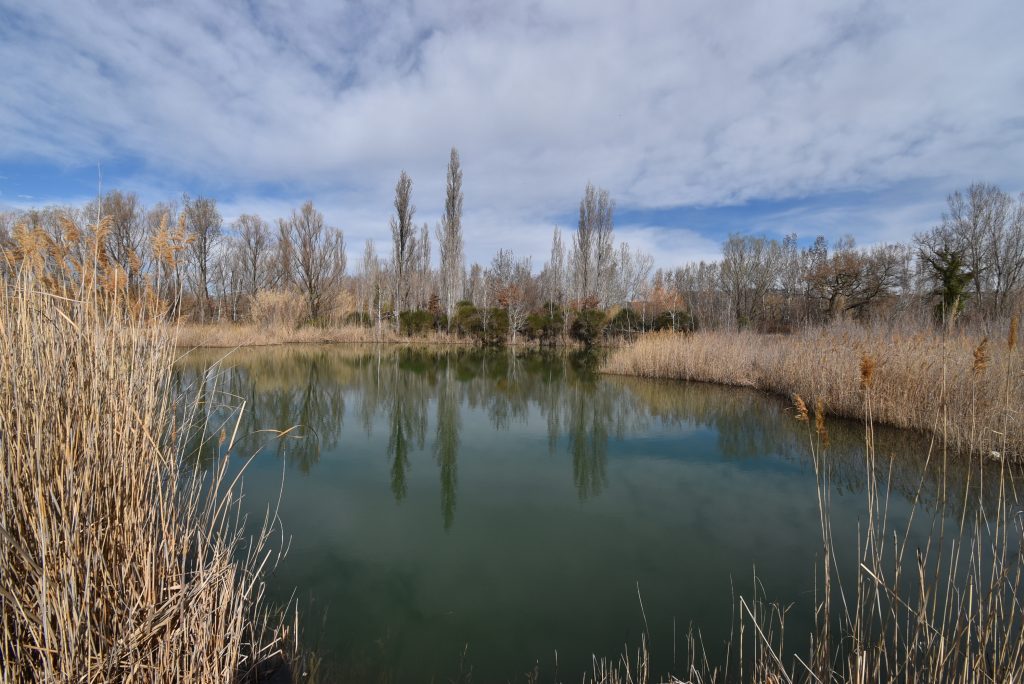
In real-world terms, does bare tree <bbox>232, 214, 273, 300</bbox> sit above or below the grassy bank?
above

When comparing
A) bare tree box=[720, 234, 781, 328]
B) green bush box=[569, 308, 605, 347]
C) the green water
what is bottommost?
the green water

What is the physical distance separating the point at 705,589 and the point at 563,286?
2589 cm

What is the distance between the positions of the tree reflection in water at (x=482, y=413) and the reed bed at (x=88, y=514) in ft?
2.19

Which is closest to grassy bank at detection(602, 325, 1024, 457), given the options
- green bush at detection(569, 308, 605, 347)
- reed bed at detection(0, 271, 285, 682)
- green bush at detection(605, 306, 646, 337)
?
reed bed at detection(0, 271, 285, 682)

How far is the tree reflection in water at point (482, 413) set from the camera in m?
5.23

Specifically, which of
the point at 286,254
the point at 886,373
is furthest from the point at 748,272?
the point at 286,254

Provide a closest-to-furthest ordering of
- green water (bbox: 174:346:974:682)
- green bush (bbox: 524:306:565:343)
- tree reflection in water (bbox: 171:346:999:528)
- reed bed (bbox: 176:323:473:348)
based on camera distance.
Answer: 1. green water (bbox: 174:346:974:682)
2. tree reflection in water (bbox: 171:346:999:528)
3. reed bed (bbox: 176:323:473:348)
4. green bush (bbox: 524:306:565:343)

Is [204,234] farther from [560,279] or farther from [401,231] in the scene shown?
[560,279]

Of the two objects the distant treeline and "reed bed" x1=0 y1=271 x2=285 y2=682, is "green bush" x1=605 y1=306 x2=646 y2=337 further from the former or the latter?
"reed bed" x1=0 y1=271 x2=285 y2=682

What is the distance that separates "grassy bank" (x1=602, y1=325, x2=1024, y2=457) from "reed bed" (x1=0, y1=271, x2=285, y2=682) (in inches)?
109

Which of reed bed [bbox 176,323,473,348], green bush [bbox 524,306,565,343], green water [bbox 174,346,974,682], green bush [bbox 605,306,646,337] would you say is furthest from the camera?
green bush [bbox 524,306,565,343]

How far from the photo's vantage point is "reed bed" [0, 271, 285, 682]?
132 centimetres

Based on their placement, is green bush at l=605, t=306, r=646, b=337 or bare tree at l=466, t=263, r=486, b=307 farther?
bare tree at l=466, t=263, r=486, b=307

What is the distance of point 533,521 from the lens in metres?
4.04
